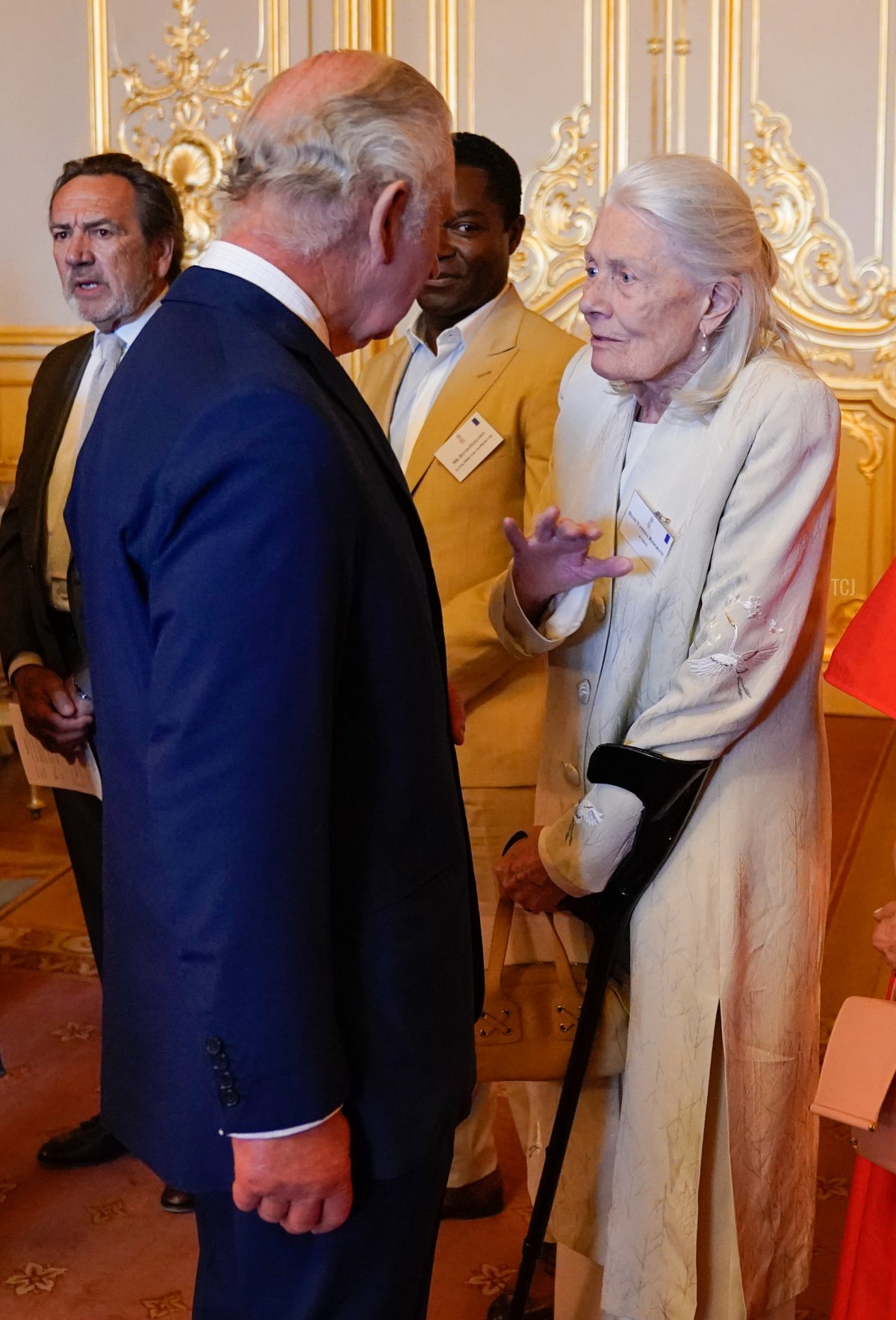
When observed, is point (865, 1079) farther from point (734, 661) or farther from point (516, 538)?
point (516, 538)

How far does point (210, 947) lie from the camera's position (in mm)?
1124

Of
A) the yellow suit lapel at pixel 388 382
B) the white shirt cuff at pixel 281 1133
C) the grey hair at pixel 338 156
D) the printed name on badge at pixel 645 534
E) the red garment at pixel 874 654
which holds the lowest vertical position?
the white shirt cuff at pixel 281 1133

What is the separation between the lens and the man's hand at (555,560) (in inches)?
67.6

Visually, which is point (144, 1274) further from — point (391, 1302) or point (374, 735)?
point (374, 735)

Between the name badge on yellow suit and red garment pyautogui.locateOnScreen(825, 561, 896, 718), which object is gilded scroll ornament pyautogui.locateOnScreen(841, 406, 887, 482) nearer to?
the name badge on yellow suit

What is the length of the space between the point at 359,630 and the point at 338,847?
200 millimetres

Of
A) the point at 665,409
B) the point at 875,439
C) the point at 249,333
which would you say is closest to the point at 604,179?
the point at 875,439

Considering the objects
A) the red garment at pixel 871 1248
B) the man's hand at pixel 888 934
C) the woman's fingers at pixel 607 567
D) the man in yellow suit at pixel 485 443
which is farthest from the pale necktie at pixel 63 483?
the red garment at pixel 871 1248

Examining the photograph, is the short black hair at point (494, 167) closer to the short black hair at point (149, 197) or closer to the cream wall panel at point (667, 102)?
the short black hair at point (149, 197)

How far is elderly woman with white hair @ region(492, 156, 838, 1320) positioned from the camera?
1.68 m

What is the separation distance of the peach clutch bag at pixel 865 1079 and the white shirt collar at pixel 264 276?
0.99 meters

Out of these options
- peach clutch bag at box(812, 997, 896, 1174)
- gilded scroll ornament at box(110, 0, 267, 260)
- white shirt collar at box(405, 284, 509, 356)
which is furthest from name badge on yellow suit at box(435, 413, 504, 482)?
gilded scroll ornament at box(110, 0, 267, 260)

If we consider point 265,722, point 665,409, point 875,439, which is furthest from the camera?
point 875,439

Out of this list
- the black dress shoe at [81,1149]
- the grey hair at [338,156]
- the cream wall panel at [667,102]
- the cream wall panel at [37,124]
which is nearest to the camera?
the grey hair at [338,156]
